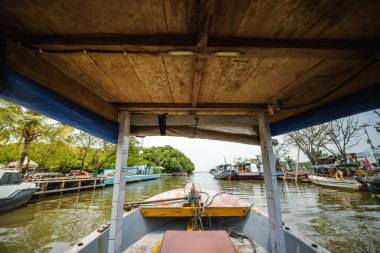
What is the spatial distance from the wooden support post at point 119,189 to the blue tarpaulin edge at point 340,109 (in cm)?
301

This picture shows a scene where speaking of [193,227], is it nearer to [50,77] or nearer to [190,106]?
[190,106]

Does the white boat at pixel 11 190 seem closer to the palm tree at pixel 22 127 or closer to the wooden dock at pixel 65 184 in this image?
the wooden dock at pixel 65 184

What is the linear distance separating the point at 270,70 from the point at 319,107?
1299 mm

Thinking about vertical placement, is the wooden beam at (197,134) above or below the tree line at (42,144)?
below

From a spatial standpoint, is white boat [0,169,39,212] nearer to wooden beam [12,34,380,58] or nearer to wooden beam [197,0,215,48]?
wooden beam [12,34,380,58]

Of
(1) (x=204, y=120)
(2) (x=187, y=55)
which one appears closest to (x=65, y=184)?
(1) (x=204, y=120)

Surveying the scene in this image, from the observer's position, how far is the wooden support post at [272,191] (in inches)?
106

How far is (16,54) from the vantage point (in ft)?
4.57

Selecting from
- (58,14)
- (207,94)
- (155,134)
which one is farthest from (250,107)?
(58,14)

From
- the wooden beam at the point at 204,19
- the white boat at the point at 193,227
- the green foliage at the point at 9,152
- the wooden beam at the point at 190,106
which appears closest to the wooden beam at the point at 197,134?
the wooden beam at the point at 190,106

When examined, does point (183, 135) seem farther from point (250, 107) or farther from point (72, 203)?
point (72, 203)

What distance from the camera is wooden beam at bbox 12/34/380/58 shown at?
54.7 inches

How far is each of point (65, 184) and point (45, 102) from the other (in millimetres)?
19729

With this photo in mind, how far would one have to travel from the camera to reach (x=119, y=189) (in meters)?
2.86
